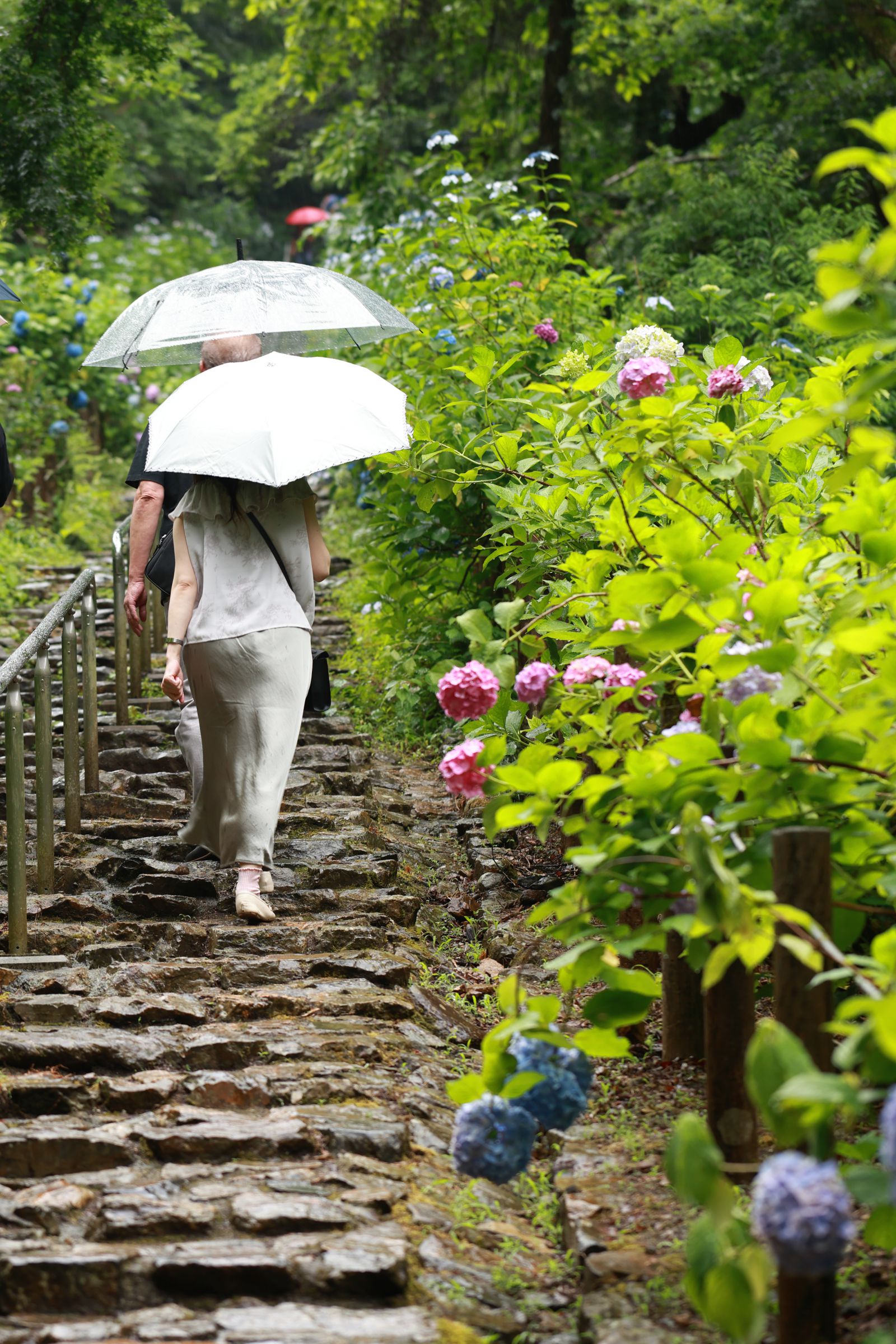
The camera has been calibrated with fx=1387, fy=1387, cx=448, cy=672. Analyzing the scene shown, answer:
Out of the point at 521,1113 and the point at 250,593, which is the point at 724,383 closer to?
the point at 250,593

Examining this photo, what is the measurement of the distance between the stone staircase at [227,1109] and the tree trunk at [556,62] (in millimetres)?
7073

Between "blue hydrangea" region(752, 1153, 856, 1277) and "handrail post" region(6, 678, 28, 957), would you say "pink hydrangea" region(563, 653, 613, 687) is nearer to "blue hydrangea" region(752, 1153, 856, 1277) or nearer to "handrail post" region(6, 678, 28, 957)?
"blue hydrangea" region(752, 1153, 856, 1277)

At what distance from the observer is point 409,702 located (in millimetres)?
5809

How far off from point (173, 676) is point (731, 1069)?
2.23m

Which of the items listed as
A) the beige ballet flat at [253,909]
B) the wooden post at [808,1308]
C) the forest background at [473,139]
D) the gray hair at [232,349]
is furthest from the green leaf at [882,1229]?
the forest background at [473,139]

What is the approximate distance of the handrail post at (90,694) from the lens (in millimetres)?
4965

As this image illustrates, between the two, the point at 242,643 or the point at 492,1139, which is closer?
the point at 492,1139

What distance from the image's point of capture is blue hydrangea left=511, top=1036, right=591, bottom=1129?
6.89 feet

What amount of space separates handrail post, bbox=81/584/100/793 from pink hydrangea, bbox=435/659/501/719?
2699mm

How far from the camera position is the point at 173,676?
4027mm

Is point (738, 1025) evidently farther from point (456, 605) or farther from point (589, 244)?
point (589, 244)

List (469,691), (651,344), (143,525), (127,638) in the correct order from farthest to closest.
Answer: (127,638) → (143,525) → (651,344) → (469,691)

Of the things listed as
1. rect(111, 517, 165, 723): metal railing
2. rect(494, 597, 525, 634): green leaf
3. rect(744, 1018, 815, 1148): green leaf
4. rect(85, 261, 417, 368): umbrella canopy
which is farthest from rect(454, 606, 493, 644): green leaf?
rect(111, 517, 165, 723): metal railing

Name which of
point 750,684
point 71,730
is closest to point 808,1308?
point 750,684
